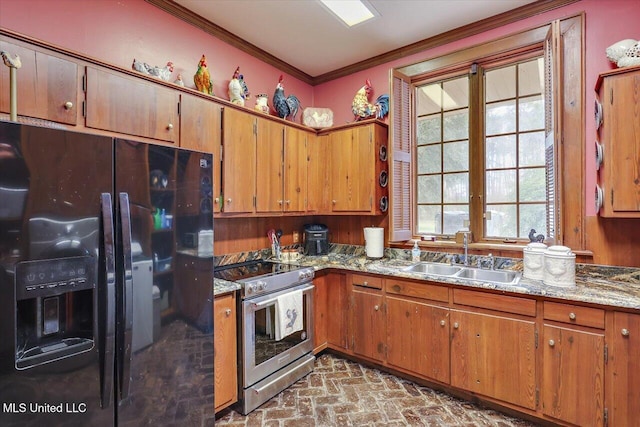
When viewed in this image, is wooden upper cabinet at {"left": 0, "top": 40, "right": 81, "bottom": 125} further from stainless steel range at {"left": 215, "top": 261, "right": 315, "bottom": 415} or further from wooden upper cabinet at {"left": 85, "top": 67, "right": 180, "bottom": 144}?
stainless steel range at {"left": 215, "top": 261, "right": 315, "bottom": 415}

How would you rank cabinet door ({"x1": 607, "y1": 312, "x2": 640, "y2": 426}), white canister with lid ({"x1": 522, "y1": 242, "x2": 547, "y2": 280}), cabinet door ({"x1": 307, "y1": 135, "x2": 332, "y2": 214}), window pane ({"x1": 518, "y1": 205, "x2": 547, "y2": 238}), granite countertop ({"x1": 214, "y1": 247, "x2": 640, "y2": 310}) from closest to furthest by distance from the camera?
cabinet door ({"x1": 607, "y1": 312, "x2": 640, "y2": 426})
granite countertop ({"x1": 214, "y1": 247, "x2": 640, "y2": 310})
white canister with lid ({"x1": 522, "y1": 242, "x2": 547, "y2": 280})
window pane ({"x1": 518, "y1": 205, "x2": 547, "y2": 238})
cabinet door ({"x1": 307, "y1": 135, "x2": 332, "y2": 214})

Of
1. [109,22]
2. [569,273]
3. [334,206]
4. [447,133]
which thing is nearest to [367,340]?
[334,206]

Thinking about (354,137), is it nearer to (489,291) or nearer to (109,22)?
(489,291)

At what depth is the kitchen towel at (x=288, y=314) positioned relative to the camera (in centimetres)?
242

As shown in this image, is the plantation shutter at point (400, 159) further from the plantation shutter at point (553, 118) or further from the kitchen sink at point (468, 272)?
the plantation shutter at point (553, 118)

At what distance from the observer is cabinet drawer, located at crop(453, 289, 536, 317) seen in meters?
2.08

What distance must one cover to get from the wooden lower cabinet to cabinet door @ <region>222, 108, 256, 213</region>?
78cm

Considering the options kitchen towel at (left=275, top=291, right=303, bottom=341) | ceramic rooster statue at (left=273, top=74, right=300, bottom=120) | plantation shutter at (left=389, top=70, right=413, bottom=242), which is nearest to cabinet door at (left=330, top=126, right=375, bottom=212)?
plantation shutter at (left=389, top=70, right=413, bottom=242)

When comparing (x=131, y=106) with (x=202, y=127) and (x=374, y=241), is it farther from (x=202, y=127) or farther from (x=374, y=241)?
(x=374, y=241)

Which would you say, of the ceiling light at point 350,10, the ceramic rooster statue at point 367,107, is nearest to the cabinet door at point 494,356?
the ceramic rooster statue at point 367,107

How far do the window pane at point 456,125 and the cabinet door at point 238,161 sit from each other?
1.89 meters

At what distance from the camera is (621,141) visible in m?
2.02

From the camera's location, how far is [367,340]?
281 cm

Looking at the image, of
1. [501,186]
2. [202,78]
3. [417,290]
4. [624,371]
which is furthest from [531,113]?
[202,78]
